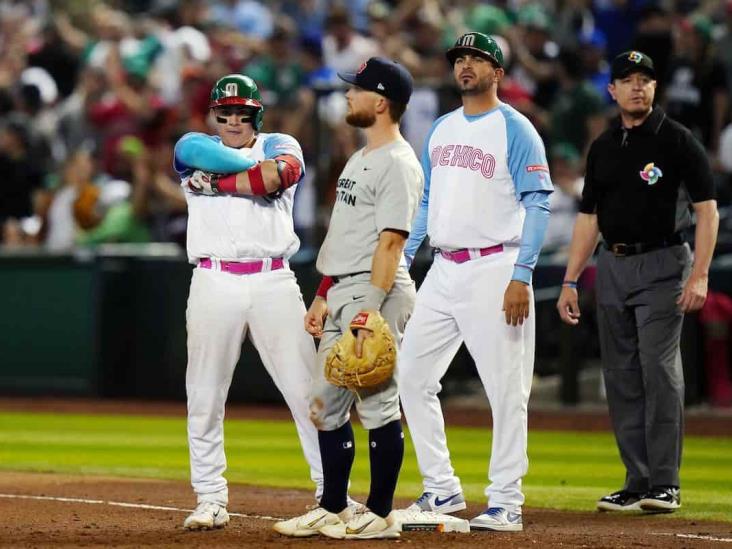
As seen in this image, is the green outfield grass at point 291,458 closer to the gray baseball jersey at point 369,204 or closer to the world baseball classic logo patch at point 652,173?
the world baseball classic logo patch at point 652,173

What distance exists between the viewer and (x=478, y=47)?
21.4ft

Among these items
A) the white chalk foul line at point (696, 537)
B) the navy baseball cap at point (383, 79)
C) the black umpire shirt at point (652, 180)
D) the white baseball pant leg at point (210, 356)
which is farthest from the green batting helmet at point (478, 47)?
the white chalk foul line at point (696, 537)

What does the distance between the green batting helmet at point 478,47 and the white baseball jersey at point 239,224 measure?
868mm

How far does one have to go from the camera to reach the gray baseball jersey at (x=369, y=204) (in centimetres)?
598

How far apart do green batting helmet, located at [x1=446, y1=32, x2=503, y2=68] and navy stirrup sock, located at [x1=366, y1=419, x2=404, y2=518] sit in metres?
1.73

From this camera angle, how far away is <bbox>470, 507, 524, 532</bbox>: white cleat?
6461 mm

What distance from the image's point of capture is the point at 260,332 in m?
6.54

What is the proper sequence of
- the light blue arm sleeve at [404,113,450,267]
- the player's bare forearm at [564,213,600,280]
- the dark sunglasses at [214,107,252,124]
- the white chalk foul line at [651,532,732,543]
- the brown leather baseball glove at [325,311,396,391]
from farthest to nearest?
the player's bare forearm at [564,213,600,280] < the light blue arm sleeve at [404,113,450,267] < the dark sunglasses at [214,107,252,124] < the white chalk foul line at [651,532,732,543] < the brown leather baseball glove at [325,311,396,391]

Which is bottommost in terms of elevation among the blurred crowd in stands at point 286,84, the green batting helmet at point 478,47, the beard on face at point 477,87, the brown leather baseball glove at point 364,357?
the brown leather baseball glove at point 364,357

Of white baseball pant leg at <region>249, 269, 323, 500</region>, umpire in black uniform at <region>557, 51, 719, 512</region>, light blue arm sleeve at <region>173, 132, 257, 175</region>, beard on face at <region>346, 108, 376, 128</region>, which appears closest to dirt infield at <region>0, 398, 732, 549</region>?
umpire in black uniform at <region>557, 51, 719, 512</region>

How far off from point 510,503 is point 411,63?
35.1 feet

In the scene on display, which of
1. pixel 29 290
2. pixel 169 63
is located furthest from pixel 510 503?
pixel 169 63

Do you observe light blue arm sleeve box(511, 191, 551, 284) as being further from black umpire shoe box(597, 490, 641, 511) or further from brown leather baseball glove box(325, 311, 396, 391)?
black umpire shoe box(597, 490, 641, 511)

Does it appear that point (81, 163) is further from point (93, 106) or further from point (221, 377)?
point (221, 377)
